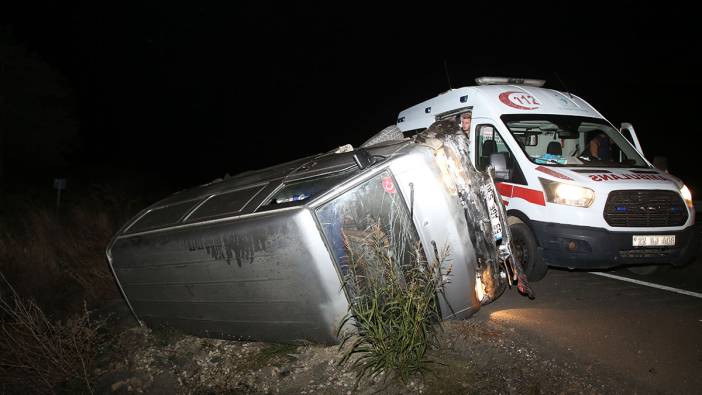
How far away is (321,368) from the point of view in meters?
3.40

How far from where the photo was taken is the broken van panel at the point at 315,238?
125 inches

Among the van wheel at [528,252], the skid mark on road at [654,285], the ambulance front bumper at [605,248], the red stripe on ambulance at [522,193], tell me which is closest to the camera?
the ambulance front bumper at [605,248]

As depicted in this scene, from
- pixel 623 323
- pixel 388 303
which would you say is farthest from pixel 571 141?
pixel 388 303

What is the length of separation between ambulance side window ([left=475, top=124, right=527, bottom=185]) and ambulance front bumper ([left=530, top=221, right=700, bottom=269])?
36.6 inches

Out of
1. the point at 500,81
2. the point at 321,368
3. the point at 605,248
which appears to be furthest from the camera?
the point at 500,81

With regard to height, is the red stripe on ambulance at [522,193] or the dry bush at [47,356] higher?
the dry bush at [47,356]

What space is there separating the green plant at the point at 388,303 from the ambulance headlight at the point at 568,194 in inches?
93.9

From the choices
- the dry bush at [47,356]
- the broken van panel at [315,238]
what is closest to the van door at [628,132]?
the broken van panel at [315,238]

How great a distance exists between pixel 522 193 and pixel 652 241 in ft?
4.62

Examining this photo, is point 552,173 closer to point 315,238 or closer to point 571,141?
point 571,141

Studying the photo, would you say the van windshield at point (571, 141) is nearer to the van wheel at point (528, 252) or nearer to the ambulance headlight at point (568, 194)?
the ambulance headlight at point (568, 194)

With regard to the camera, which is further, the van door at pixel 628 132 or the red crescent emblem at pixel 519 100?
the van door at pixel 628 132

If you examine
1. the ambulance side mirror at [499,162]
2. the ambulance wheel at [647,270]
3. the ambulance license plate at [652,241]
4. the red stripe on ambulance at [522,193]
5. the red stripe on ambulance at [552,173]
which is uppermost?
the ambulance side mirror at [499,162]

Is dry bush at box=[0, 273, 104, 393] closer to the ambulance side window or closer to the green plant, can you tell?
the green plant
